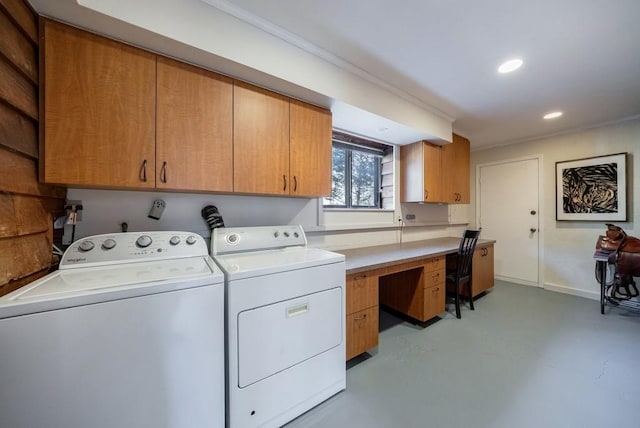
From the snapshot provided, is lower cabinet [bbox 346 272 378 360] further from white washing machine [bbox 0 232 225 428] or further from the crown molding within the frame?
the crown molding

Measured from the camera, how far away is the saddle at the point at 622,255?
2.46m

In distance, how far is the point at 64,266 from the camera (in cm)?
117

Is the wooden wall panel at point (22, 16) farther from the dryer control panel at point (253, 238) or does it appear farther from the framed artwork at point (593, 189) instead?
the framed artwork at point (593, 189)

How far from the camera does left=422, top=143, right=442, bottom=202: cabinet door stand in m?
2.99

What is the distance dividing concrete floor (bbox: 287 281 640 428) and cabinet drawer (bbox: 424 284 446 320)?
14 cm

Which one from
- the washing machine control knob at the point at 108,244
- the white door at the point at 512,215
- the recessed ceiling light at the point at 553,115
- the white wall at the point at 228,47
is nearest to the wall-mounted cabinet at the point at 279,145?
the white wall at the point at 228,47

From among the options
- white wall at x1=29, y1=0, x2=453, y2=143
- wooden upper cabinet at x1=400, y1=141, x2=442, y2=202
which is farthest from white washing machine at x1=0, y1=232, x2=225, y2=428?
wooden upper cabinet at x1=400, y1=141, x2=442, y2=202

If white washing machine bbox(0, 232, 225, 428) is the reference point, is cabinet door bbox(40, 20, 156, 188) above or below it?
above

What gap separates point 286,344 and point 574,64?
3.06m

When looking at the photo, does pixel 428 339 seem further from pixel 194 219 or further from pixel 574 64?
pixel 574 64

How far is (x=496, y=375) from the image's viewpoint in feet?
5.72

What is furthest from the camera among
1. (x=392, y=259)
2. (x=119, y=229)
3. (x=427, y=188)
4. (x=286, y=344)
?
(x=427, y=188)

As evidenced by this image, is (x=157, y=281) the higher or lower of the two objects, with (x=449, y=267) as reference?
higher

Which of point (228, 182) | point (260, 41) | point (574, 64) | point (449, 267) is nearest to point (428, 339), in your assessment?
point (449, 267)
